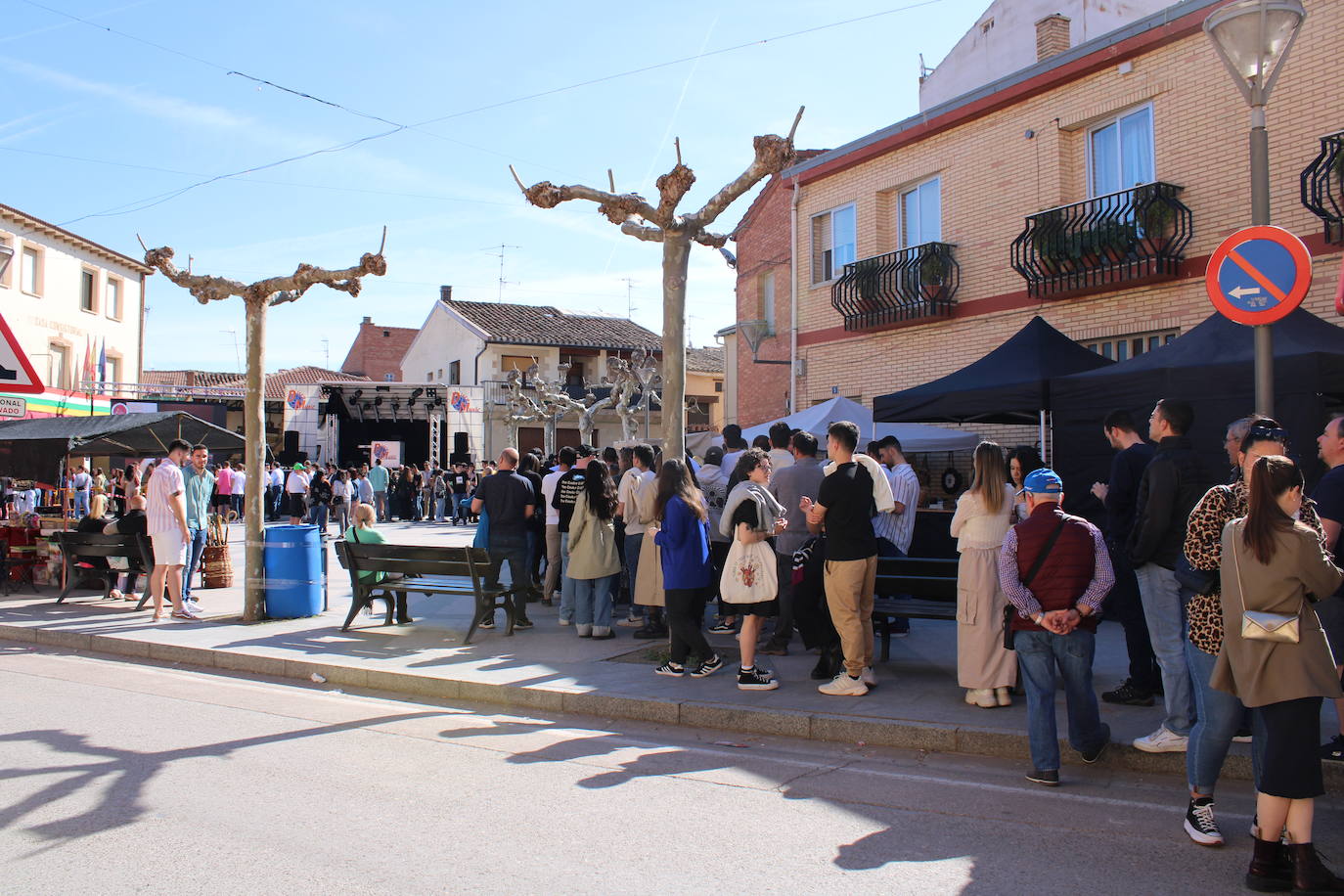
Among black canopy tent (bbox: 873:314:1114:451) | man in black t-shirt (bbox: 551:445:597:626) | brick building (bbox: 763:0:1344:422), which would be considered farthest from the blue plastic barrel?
brick building (bbox: 763:0:1344:422)

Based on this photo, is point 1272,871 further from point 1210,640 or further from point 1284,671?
point 1210,640

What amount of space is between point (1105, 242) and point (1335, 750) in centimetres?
853

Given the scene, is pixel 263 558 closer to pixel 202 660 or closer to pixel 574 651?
pixel 202 660

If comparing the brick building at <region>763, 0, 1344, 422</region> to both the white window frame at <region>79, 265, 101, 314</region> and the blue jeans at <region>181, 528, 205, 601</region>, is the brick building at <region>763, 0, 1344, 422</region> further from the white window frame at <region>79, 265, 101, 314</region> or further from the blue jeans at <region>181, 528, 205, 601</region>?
the white window frame at <region>79, 265, 101, 314</region>

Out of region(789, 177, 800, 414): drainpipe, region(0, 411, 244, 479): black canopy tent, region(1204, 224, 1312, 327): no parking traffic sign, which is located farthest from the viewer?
region(789, 177, 800, 414): drainpipe

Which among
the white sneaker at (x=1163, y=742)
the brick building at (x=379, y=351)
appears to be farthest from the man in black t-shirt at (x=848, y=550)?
the brick building at (x=379, y=351)

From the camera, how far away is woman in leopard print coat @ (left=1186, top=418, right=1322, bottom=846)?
13.7 feet

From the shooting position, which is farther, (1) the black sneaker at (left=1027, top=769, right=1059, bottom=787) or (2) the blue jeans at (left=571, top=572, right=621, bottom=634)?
(2) the blue jeans at (left=571, top=572, right=621, bottom=634)

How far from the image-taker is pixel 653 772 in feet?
18.1

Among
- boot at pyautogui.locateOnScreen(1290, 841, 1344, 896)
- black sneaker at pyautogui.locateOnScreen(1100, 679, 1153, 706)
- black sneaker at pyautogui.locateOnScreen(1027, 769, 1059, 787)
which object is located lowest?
black sneaker at pyautogui.locateOnScreen(1027, 769, 1059, 787)

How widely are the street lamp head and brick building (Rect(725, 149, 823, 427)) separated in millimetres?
12876

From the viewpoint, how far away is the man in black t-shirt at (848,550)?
6793mm

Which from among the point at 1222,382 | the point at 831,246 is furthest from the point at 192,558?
the point at 831,246

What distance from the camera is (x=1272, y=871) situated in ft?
12.4
